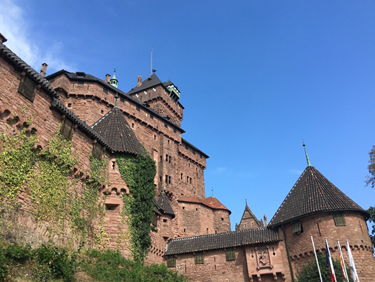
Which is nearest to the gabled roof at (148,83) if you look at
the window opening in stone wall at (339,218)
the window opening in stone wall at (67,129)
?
the window opening in stone wall at (67,129)

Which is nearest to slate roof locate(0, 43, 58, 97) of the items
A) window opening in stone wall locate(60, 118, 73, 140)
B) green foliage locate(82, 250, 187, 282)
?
window opening in stone wall locate(60, 118, 73, 140)

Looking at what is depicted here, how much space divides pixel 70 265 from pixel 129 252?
7.23 meters

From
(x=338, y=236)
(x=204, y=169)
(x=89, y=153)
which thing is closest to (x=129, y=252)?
(x=89, y=153)

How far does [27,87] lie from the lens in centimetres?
1593

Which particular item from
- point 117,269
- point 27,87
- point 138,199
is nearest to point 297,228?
point 138,199

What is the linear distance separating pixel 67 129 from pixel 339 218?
59.8 ft

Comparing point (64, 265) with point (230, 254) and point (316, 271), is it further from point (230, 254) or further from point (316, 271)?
point (316, 271)

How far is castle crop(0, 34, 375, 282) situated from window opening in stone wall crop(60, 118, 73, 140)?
56 mm

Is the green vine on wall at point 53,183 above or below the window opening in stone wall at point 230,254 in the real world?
above

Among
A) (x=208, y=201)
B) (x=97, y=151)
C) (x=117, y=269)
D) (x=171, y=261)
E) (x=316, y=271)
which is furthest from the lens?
(x=208, y=201)

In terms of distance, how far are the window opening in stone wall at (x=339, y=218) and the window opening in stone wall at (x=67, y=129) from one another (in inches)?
698

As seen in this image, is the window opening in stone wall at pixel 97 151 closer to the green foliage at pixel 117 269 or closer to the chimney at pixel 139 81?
the green foliage at pixel 117 269

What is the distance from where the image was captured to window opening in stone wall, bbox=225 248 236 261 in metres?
25.6

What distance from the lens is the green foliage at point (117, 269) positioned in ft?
50.4
